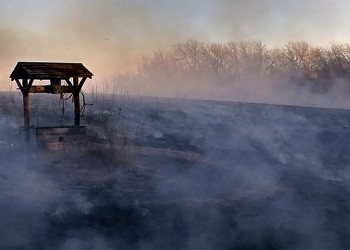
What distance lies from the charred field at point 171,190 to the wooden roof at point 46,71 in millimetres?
1307

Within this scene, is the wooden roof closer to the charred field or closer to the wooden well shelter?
the wooden well shelter

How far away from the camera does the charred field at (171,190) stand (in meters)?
7.20

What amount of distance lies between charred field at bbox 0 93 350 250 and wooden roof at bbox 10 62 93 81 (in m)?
1.31

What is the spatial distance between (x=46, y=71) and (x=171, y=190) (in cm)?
378

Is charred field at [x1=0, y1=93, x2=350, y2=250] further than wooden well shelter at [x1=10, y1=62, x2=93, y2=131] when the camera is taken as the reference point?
No

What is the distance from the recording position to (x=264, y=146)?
13898 mm

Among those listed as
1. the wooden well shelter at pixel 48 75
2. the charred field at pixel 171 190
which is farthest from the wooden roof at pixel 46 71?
the charred field at pixel 171 190

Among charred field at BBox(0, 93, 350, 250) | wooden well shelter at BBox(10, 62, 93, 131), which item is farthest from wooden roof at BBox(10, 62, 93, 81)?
charred field at BBox(0, 93, 350, 250)

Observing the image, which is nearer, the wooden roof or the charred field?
the charred field

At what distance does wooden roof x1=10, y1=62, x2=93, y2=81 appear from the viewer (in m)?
9.05

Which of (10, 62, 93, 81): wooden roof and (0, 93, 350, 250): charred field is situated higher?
(10, 62, 93, 81): wooden roof

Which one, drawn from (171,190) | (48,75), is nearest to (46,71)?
(48,75)

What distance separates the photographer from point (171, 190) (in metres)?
9.15

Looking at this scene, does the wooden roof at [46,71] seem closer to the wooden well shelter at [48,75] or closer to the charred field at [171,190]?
the wooden well shelter at [48,75]
